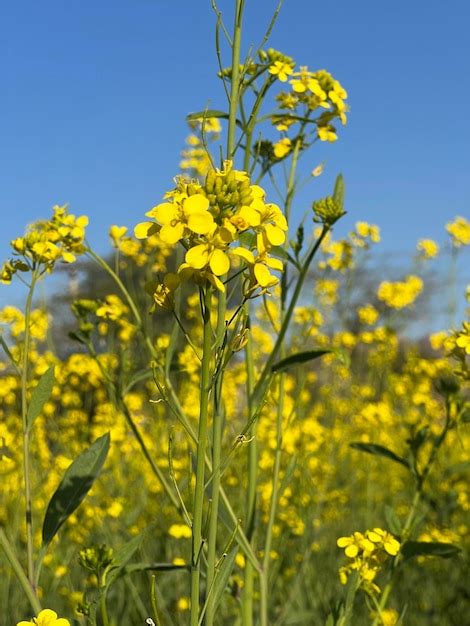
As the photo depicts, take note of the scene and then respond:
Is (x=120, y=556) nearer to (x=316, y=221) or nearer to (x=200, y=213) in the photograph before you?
(x=200, y=213)

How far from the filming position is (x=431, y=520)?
3506 millimetres

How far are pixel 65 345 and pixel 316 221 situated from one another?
1049 centimetres

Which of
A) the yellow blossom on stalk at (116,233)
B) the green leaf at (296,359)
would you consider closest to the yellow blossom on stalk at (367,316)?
the yellow blossom on stalk at (116,233)

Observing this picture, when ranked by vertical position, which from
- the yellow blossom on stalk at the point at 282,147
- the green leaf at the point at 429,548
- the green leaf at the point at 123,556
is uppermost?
the yellow blossom on stalk at the point at 282,147

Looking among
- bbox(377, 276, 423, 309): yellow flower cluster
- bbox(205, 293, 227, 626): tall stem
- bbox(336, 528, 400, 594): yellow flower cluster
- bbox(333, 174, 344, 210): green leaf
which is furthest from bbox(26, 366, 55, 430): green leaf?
bbox(377, 276, 423, 309): yellow flower cluster

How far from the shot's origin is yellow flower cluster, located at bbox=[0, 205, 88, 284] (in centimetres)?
181

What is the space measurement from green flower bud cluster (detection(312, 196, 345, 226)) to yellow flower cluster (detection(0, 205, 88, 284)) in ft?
2.07

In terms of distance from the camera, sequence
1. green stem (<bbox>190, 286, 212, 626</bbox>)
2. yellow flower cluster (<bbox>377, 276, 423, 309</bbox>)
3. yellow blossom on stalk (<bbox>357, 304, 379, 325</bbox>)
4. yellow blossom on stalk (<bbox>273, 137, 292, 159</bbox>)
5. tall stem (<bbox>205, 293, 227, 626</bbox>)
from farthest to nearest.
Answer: yellow blossom on stalk (<bbox>357, 304, 379, 325</bbox>) < yellow flower cluster (<bbox>377, 276, 423, 309</bbox>) < yellow blossom on stalk (<bbox>273, 137, 292, 159</bbox>) < tall stem (<bbox>205, 293, 227, 626</bbox>) < green stem (<bbox>190, 286, 212, 626</bbox>)

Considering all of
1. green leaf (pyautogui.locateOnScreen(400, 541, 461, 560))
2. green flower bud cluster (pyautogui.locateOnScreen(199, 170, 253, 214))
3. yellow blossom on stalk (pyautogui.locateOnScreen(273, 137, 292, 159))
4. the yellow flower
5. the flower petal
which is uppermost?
yellow blossom on stalk (pyautogui.locateOnScreen(273, 137, 292, 159))

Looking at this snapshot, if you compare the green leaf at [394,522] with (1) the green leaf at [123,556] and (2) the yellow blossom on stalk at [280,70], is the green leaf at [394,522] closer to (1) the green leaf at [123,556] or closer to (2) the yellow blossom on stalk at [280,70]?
(1) the green leaf at [123,556]

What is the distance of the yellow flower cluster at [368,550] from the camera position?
159cm

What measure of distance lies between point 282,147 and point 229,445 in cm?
171

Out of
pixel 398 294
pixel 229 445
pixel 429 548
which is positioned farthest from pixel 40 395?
pixel 398 294

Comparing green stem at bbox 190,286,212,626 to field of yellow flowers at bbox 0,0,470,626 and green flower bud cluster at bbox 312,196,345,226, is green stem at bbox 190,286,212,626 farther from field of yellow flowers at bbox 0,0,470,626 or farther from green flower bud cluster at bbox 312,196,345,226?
green flower bud cluster at bbox 312,196,345,226
